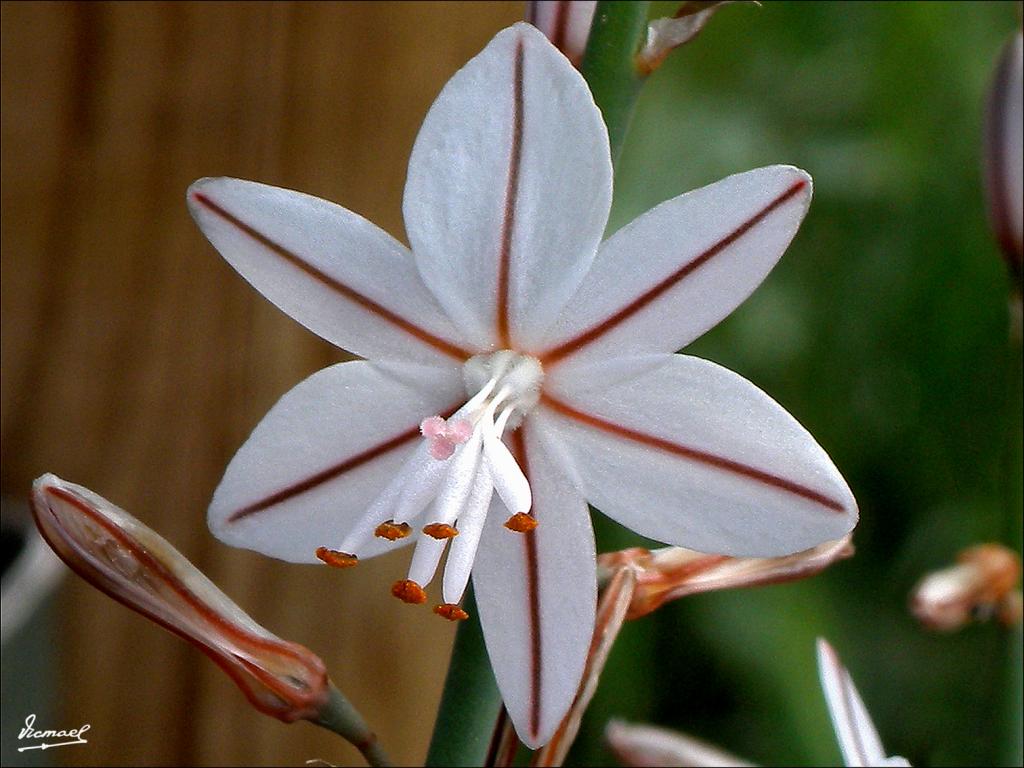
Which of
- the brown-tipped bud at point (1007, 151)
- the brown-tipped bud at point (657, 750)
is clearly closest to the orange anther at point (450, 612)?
the brown-tipped bud at point (657, 750)

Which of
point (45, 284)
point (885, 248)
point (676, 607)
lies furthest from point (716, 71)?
point (45, 284)

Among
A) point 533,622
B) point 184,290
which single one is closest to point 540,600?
point 533,622

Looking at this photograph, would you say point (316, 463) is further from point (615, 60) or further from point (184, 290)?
point (184, 290)

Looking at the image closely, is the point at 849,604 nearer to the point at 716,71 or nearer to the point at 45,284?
the point at 716,71

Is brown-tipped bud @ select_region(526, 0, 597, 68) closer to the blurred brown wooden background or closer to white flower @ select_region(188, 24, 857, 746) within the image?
white flower @ select_region(188, 24, 857, 746)

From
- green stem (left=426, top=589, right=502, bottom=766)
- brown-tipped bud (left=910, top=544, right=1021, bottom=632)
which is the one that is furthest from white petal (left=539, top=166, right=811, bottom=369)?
brown-tipped bud (left=910, top=544, right=1021, bottom=632)
